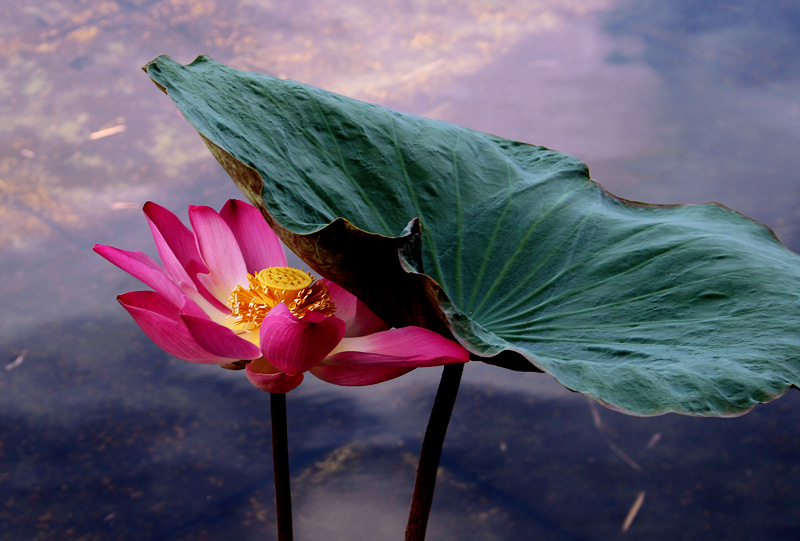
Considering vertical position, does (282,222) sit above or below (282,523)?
above

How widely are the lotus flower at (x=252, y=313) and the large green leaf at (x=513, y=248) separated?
4cm

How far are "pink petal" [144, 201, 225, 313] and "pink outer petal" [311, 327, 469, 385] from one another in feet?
0.48

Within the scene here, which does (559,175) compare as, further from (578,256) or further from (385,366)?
(385,366)

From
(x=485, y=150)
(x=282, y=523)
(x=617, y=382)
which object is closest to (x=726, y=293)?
(x=617, y=382)

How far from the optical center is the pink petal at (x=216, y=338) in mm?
408

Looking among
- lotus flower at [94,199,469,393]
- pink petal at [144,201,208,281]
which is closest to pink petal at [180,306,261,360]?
lotus flower at [94,199,469,393]

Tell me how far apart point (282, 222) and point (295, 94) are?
0.25 metres

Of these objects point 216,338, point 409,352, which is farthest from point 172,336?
point 409,352

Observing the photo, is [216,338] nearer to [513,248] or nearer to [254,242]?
[254,242]

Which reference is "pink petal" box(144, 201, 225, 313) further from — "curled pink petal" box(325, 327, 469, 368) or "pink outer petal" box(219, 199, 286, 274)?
"curled pink petal" box(325, 327, 469, 368)

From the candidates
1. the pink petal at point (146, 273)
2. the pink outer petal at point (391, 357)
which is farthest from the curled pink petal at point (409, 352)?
the pink petal at point (146, 273)

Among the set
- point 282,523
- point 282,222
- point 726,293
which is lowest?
point 282,523

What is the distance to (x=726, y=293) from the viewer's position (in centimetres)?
58

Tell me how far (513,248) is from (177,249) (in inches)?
11.7
